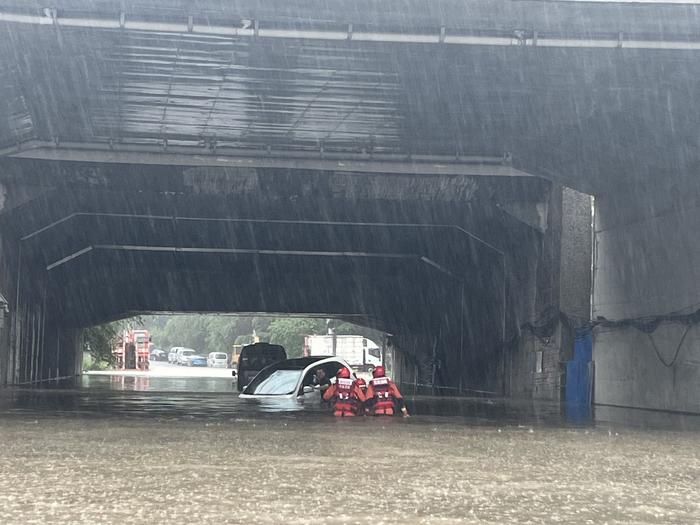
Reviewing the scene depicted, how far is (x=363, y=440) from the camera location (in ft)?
49.1

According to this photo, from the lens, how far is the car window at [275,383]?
27781mm

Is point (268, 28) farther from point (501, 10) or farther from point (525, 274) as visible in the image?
point (525, 274)

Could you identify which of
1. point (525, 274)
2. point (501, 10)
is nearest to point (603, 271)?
point (525, 274)

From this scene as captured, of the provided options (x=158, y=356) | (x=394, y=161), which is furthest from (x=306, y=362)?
(x=158, y=356)

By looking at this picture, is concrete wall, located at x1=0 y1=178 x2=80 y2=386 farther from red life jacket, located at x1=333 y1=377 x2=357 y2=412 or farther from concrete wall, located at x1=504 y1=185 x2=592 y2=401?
concrete wall, located at x1=504 y1=185 x2=592 y2=401

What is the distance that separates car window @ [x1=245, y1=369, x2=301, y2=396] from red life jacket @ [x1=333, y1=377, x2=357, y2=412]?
6087 mm

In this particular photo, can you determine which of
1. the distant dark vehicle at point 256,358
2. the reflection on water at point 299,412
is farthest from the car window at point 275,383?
the distant dark vehicle at point 256,358

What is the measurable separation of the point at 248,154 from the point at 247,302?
2747cm

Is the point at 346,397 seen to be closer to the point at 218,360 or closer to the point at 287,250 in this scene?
the point at 287,250

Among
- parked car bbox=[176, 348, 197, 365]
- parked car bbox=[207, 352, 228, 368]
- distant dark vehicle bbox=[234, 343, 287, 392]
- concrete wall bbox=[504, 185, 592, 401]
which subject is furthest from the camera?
parked car bbox=[176, 348, 197, 365]

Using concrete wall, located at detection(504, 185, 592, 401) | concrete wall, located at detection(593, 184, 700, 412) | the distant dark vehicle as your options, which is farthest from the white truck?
concrete wall, located at detection(593, 184, 700, 412)

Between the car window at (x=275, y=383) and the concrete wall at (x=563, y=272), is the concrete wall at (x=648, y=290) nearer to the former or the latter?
the concrete wall at (x=563, y=272)

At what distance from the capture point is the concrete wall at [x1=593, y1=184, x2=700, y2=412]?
81.6 ft

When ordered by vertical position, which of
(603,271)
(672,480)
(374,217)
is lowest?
(672,480)
